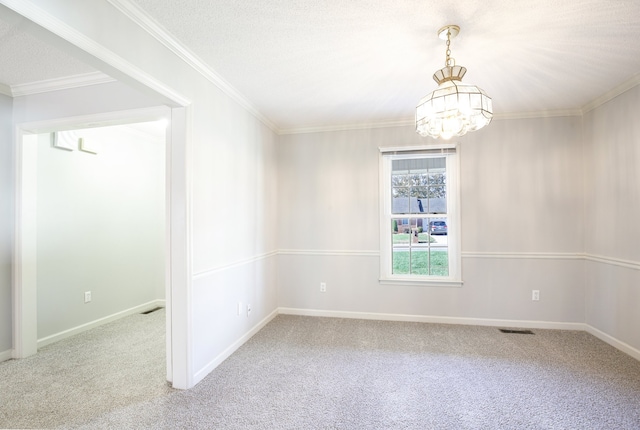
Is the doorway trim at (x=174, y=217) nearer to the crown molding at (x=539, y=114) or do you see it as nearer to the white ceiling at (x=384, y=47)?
the white ceiling at (x=384, y=47)

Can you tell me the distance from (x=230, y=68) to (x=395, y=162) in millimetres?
2280

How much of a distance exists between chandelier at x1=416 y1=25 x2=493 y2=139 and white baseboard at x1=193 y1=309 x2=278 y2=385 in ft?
8.11

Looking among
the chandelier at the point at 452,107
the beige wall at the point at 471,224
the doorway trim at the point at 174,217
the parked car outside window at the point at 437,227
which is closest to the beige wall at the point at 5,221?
the doorway trim at the point at 174,217

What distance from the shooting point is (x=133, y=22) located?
1.77 metres

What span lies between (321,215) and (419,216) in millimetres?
1247

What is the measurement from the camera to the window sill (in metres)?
3.60

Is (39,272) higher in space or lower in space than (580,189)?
lower

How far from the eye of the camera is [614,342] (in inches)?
114

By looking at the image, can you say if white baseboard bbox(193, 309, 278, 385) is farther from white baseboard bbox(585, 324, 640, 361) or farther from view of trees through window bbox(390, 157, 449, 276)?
white baseboard bbox(585, 324, 640, 361)

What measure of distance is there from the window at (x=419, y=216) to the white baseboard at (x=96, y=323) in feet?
10.8

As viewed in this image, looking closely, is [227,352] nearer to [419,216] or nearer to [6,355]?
[6,355]

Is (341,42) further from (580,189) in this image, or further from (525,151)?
(580,189)

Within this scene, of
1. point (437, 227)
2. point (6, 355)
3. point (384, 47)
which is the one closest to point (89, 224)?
point (6, 355)

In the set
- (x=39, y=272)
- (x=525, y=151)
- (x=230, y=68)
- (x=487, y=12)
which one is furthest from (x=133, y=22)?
(x=525, y=151)
